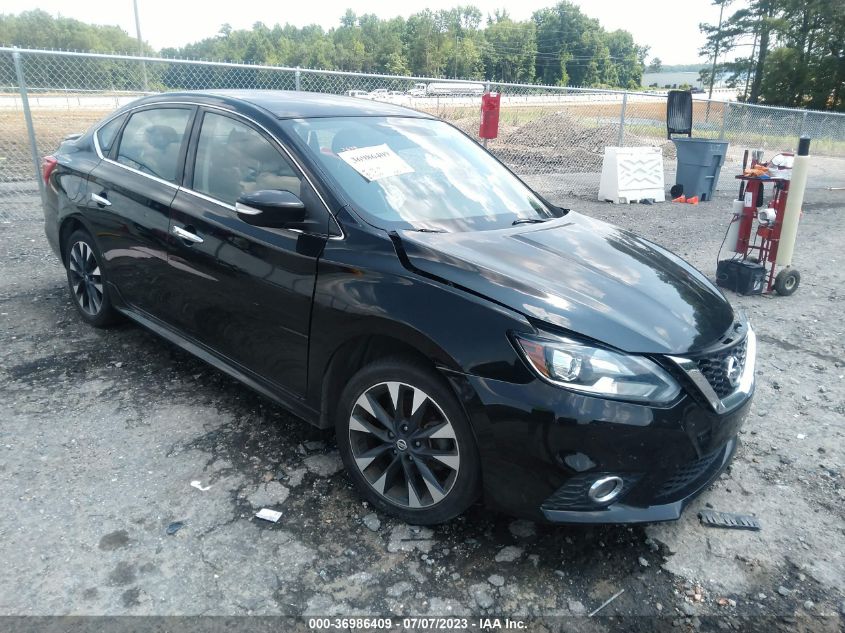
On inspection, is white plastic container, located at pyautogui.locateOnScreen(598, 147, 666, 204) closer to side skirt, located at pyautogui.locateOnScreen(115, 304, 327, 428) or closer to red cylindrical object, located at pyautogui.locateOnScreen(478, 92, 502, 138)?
red cylindrical object, located at pyautogui.locateOnScreen(478, 92, 502, 138)

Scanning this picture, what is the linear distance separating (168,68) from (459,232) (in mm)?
8866

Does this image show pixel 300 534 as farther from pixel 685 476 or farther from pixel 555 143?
pixel 555 143

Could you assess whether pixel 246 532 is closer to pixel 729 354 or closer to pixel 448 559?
pixel 448 559

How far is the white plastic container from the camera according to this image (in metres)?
11.7

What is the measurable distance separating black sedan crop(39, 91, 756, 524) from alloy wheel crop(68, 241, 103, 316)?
508mm

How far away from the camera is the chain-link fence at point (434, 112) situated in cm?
895

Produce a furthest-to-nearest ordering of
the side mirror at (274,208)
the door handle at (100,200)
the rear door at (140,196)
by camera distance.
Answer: the door handle at (100,200) → the rear door at (140,196) → the side mirror at (274,208)

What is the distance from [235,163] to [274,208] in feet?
2.33

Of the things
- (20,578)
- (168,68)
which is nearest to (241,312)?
(20,578)

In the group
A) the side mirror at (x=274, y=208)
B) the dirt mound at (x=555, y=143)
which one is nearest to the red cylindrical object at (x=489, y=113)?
the dirt mound at (x=555, y=143)

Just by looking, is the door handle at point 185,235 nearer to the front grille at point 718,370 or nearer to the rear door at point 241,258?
the rear door at point 241,258

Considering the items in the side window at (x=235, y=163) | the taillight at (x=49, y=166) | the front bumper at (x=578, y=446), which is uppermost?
the side window at (x=235, y=163)

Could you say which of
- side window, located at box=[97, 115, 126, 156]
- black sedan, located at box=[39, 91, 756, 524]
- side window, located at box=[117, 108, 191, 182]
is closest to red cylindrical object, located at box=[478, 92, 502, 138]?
black sedan, located at box=[39, 91, 756, 524]

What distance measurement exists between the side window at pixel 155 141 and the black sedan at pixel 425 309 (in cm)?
2
